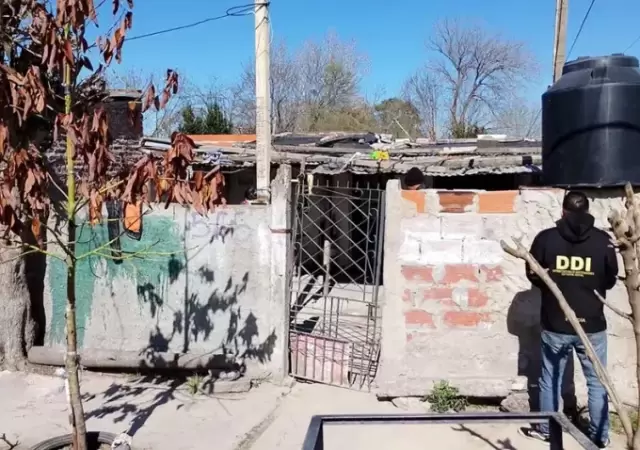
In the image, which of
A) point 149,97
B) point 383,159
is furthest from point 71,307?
point 383,159

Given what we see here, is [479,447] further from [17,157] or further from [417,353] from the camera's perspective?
[17,157]

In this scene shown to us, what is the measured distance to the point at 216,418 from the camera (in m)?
4.90

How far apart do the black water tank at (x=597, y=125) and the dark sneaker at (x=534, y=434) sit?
6.39 ft

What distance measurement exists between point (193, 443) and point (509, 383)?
2541 millimetres

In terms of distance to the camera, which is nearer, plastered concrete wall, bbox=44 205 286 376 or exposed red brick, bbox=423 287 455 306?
exposed red brick, bbox=423 287 455 306

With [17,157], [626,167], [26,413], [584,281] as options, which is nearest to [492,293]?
[584,281]

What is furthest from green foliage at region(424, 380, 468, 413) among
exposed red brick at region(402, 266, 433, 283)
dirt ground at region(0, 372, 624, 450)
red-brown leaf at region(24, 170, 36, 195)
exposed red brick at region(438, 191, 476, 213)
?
red-brown leaf at region(24, 170, 36, 195)

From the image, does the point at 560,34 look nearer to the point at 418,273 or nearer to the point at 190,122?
the point at 418,273

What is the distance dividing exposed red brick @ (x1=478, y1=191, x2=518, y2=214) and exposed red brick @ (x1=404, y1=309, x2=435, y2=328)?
102cm

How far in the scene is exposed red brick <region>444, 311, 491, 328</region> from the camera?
502 centimetres

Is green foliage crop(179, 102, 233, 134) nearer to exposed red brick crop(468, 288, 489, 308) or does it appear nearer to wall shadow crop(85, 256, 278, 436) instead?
wall shadow crop(85, 256, 278, 436)

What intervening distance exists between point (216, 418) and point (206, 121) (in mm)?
17578

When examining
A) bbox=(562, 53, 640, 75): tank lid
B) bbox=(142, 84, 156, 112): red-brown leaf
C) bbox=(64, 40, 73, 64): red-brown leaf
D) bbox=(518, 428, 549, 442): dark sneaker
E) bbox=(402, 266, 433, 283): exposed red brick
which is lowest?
bbox=(518, 428, 549, 442): dark sneaker

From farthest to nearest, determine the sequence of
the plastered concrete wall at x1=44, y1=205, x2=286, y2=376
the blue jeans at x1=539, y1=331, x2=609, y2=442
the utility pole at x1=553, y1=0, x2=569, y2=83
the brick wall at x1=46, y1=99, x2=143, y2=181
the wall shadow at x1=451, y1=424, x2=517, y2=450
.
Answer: the utility pole at x1=553, y1=0, x2=569, y2=83 < the brick wall at x1=46, y1=99, x2=143, y2=181 < the plastered concrete wall at x1=44, y1=205, x2=286, y2=376 < the wall shadow at x1=451, y1=424, x2=517, y2=450 < the blue jeans at x1=539, y1=331, x2=609, y2=442
